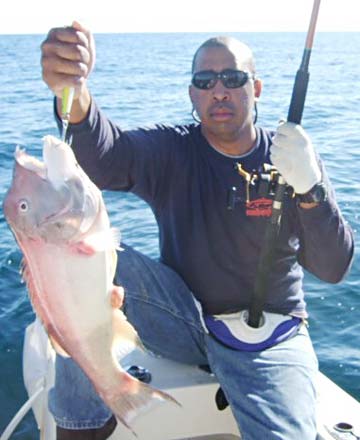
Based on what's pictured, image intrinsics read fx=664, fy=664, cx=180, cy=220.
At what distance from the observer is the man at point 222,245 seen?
10.2 ft

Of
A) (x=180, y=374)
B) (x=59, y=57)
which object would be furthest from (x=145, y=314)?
(x=59, y=57)

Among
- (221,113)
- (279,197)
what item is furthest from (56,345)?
(221,113)

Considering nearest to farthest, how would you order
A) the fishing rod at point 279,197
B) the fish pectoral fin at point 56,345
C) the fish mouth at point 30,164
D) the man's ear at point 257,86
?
the fish mouth at point 30,164 → the fish pectoral fin at point 56,345 → the fishing rod at point 279,197 → the man's ear at point 257,86

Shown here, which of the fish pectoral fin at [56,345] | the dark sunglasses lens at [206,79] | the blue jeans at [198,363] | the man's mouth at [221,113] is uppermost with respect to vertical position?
the dark sunglasses lens at [206,79]

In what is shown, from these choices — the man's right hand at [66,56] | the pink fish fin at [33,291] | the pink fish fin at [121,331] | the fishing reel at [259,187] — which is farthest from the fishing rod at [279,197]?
the pink fish fin at [33,291]

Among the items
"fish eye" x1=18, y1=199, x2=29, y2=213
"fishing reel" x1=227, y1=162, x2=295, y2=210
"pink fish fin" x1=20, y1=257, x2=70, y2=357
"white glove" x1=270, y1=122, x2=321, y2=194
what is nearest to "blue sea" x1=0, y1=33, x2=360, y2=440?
"fishing reel" x1=227, y1=162, x2=295, y2=210

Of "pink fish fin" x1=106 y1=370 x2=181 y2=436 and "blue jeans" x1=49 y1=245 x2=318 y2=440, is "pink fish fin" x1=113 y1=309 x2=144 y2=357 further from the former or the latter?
"blue jeans" x1=49 y1=245 x2=318 y2=440

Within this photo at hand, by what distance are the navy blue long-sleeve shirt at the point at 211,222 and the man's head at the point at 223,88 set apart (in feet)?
0.52

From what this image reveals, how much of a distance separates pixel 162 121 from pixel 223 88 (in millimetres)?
12467

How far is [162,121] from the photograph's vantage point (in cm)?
1591

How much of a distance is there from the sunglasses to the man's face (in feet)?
0.06

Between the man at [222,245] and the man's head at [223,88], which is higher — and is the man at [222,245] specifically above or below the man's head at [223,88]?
below

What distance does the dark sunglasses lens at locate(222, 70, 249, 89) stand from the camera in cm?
357

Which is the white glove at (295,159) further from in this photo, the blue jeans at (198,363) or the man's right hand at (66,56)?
A: the man's right hand at (66,56)
